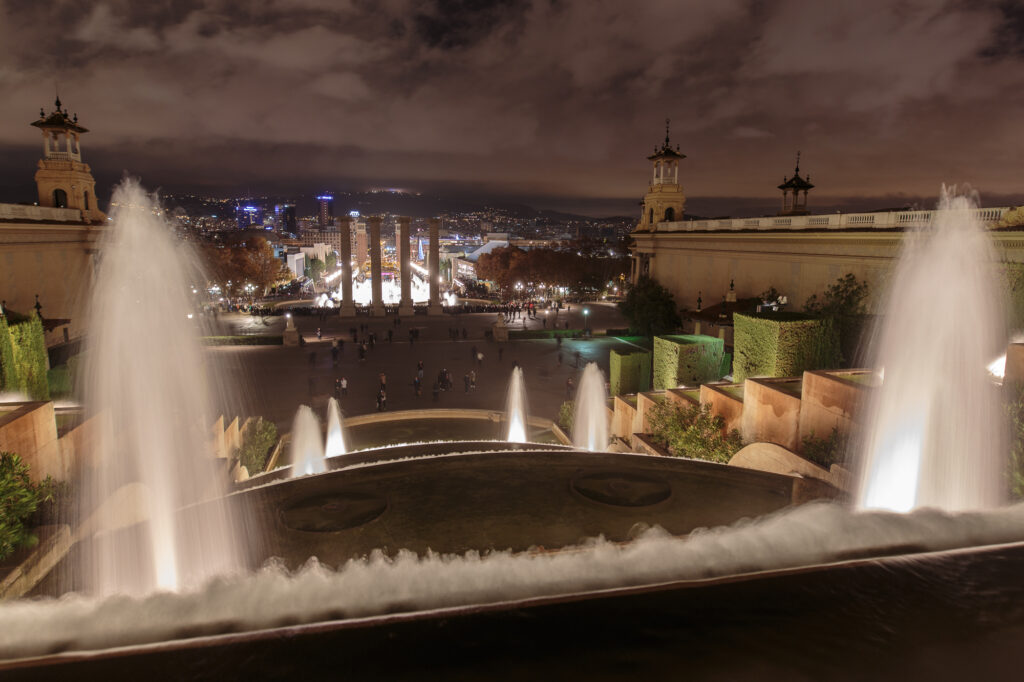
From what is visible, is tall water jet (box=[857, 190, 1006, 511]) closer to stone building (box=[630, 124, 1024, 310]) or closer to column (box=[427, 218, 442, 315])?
stone building (box=[630, 124, 1024, 310])

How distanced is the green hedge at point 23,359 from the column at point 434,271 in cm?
3154

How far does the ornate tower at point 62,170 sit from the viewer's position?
32.0 meters

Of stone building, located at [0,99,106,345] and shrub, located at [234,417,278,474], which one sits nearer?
shrub, located at [234,417,278,474]

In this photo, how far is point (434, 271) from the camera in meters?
47.0

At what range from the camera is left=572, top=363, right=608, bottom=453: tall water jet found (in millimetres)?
15977

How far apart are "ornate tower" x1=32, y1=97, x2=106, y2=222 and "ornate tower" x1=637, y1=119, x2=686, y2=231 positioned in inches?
1369

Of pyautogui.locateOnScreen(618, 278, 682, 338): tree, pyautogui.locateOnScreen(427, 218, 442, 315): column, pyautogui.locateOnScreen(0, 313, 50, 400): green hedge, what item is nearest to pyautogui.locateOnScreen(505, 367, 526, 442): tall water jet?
pyautogui.locateOnScreen(0, 313, 50, 400): green hedge

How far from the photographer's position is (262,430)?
555 inches

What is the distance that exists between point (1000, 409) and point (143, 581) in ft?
33.3

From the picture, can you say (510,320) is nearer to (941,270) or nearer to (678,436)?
(678,436)

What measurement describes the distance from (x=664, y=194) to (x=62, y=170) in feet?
120

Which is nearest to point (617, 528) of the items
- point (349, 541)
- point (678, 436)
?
point (349, 541)

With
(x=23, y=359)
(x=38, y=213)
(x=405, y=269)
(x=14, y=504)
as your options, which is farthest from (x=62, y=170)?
(x=14, y=504)

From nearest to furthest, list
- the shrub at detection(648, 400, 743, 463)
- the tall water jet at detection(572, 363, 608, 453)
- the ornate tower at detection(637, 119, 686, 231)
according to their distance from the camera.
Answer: the shrub at detection(648, 400, 743, 463) → the tall water jet at detection(572, 363, 608, 453) → the ornate tower at detection(637, 119, 686, 231)
